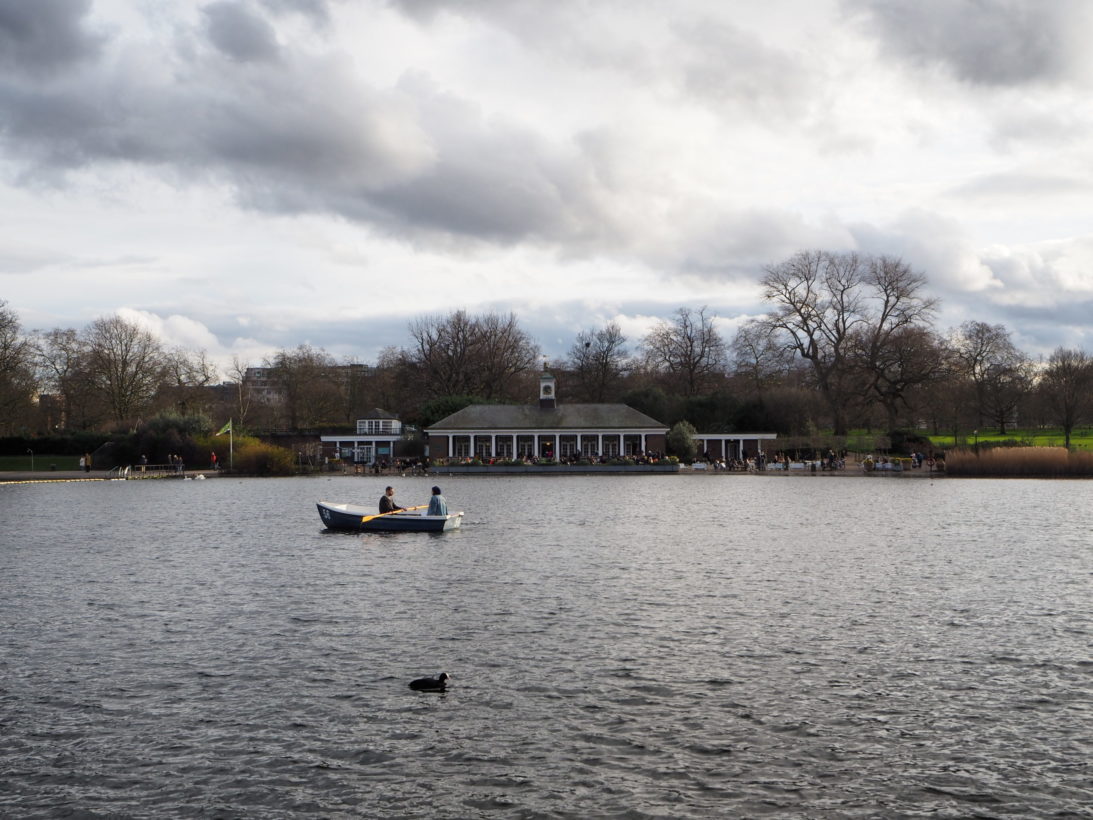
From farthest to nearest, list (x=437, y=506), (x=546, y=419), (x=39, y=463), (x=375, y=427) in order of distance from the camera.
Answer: (x=375, y=427) < (x=546, y=419) < (x=39, y=463) < (x=437, y=506)

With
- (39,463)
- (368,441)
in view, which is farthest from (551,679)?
(368,441)

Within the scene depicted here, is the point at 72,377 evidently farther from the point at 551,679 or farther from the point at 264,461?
the point at 551,679

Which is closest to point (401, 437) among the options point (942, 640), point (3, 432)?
point (3, 432)

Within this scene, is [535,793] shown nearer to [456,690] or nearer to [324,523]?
[456,690]

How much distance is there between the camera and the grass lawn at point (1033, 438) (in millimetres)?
85500

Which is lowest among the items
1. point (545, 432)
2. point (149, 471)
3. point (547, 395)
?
point (149, 471)

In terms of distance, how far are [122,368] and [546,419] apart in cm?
3910

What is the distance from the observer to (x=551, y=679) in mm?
14008

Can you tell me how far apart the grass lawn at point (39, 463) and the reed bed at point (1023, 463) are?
228ft

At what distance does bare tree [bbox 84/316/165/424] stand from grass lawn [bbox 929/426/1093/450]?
7050 centimetres

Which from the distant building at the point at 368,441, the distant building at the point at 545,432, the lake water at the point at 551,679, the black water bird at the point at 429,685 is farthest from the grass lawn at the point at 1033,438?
the black water bird at the point at 429,685

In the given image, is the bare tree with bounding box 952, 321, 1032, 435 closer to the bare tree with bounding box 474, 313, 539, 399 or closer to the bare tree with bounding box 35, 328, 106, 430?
the bare tree with bounding box 474, 313, 539, 399

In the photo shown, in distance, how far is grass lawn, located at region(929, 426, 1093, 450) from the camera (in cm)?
8550

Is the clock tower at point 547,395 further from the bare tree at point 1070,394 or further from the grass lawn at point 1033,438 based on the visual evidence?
the bare tree at point 1070,394
